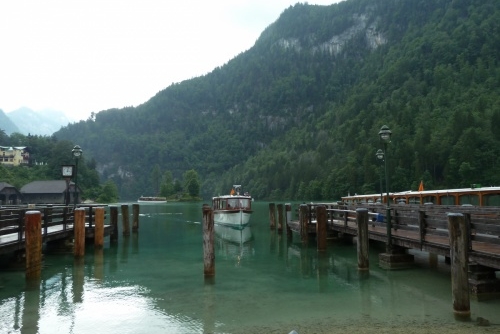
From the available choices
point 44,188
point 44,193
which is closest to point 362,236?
point 44,193

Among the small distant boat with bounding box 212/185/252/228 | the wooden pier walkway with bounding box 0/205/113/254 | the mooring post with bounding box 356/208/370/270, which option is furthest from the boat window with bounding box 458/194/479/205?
the wooden pier walkway with bounding box 0/205/113/254

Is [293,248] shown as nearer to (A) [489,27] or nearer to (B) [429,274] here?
(B) [429,274]

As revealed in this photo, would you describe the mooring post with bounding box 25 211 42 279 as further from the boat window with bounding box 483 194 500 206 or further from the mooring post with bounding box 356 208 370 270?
the boat window with bounding box 483 194 500 206

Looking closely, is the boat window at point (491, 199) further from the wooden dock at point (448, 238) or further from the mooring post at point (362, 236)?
the mooring post at point (362, 236)

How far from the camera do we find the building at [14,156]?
124m

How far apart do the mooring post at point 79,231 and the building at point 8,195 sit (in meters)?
58.7

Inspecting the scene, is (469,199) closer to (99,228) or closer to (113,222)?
(99,228)

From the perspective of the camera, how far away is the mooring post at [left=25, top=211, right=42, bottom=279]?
50.4ft

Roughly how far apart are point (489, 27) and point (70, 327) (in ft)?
643

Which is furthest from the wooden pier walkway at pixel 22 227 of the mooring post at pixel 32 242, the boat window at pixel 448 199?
the boat window at pixel 448 199

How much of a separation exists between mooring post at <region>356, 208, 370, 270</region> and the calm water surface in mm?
560

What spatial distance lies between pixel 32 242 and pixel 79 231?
240 inches

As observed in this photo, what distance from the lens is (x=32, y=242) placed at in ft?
50.9

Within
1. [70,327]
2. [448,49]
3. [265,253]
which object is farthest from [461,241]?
[448,49]
